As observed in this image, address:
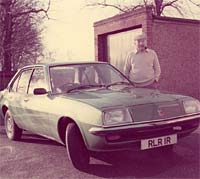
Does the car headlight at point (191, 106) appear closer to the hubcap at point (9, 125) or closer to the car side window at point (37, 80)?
the car side window at point (37, 80)

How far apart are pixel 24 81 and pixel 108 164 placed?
2557 mm

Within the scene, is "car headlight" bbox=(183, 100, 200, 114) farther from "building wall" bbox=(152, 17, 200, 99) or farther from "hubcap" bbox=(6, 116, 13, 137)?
"building wall" bbox=(152, 17, 200, 99)

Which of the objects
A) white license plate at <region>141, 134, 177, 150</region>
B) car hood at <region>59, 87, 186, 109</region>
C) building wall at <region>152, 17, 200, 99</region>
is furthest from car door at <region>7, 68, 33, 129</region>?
building wall at <region>152, 17, 200, 99</region>

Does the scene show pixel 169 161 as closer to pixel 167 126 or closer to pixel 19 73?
pixel 167 126

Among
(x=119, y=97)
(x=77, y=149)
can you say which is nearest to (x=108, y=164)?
(x=77, y=149)

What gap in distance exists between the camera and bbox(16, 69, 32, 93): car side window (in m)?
6.62

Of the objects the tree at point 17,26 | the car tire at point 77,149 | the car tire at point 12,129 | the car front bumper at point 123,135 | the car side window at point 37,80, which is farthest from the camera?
the tree at point 17,26

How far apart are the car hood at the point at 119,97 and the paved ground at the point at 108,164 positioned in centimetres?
82

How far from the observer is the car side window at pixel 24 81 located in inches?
261

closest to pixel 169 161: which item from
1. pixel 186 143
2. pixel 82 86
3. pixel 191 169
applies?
pixel 191 169

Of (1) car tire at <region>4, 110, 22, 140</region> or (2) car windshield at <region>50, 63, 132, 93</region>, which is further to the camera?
(1) car tire at <region>4, 110, 22, 140</region>

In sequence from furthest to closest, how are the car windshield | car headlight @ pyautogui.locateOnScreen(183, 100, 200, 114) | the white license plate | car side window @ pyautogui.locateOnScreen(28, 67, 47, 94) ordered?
car side window @ pyautogui.locateOnScreen(28, 67, 47, 94) < the car windshield < car headlight @ pyautogui.locateOnScreen(183, 100, 200, 114) < the white license plate

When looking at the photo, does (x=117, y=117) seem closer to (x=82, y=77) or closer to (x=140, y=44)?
(x=82, y=77)

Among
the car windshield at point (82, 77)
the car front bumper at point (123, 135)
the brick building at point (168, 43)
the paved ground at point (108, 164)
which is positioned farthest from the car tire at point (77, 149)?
the brick building at point (168, 43)
